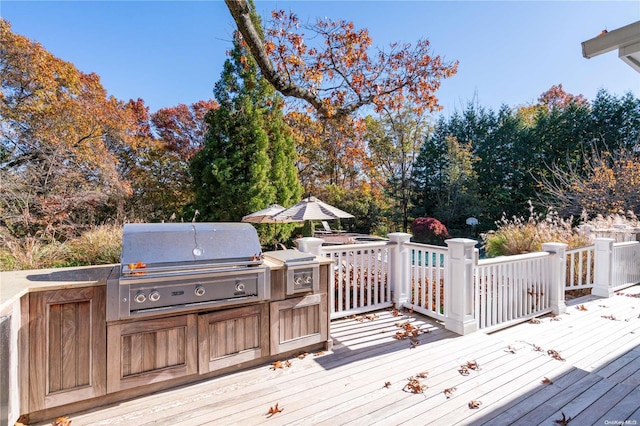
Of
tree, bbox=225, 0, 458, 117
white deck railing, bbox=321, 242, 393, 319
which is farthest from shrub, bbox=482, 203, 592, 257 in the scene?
white deck railing, bbox=321, 242, 393, 319

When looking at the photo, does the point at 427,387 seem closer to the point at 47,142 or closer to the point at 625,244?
the point at 625,244

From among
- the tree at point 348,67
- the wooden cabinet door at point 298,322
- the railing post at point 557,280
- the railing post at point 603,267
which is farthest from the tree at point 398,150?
the wooden cabinet door at point 298,322

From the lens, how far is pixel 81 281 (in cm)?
203

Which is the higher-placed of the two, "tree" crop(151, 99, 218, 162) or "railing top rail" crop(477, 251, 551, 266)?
"tree" crop(151, 99, 218, 162)

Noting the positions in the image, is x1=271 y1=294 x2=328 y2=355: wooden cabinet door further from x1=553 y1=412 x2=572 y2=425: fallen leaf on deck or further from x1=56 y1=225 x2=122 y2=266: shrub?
x1=56 y1=225 x2=122 y2=266: shrub

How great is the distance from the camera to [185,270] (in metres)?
2.22

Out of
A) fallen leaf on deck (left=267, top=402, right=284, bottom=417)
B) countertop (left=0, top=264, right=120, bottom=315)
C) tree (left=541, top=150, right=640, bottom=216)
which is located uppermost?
tree (left=541, top=150, right=640, bottom=216)

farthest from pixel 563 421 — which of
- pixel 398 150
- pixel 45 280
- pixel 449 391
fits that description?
pixel 398 150

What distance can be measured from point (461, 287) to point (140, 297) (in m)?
3.03

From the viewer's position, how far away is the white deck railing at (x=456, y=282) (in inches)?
135

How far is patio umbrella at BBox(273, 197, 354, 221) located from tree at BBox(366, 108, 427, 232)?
38.7 ft

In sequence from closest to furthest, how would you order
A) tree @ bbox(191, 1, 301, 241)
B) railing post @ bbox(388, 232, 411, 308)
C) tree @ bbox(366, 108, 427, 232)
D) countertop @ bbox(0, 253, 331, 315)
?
1. countertop @ bbox(0, 253, 331, 315)
2. railing post @ bbox(388, 232, 411, 308)
3. tree @ bbox(191, 1, 301, 241)
4. tree @ bbox(366, 108, 427, 232)

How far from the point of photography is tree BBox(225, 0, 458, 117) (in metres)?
4.91

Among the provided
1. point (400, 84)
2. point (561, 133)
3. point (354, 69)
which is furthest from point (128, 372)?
A: point (561, 133)
